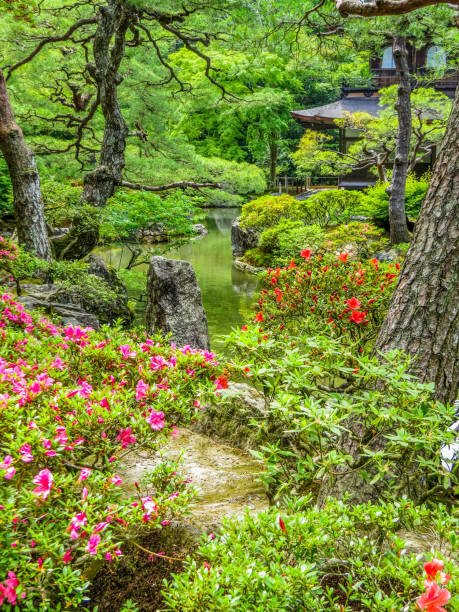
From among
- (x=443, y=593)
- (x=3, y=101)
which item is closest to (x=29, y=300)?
(x=3, y=101)

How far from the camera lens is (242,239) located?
12719 millimetres

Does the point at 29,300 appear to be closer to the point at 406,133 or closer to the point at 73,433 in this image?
the point at 73,433

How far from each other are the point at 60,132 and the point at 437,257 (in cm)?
960

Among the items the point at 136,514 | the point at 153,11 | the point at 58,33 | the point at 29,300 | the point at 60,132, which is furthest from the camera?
the point at 60,132

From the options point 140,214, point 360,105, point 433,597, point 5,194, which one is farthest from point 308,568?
point 360,105

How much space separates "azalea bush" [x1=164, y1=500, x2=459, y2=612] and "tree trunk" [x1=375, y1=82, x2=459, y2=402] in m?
0.75

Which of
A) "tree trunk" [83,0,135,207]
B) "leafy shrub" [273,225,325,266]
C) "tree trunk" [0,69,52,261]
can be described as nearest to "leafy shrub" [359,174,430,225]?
"leafy shrub" [273,225,325,266]

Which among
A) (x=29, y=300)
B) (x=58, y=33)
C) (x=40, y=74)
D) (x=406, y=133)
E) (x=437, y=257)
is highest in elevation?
(x=58, y=33)

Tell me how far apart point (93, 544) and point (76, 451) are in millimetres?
453

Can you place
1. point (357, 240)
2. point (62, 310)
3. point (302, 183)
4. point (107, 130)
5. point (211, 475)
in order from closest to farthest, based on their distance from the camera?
1. point (211, 475)
2. point (62, 310)
3. point (107, 130)
4. point (357, 240)
5. point (302, 183)

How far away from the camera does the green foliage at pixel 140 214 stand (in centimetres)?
697

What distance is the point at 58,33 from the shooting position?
8.57 m

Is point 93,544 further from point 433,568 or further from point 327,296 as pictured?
point 327,296

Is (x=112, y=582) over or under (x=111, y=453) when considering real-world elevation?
under
